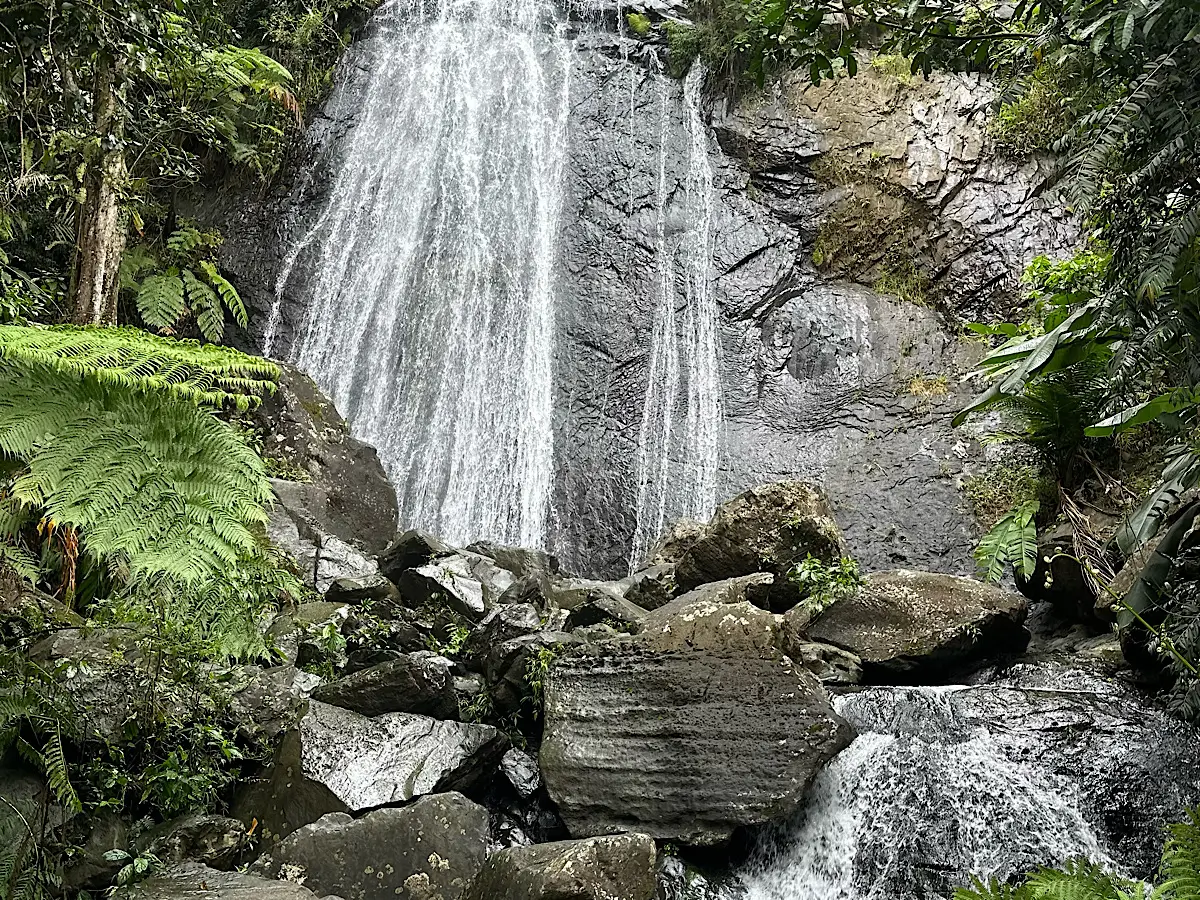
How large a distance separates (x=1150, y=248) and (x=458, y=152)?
35.8ft

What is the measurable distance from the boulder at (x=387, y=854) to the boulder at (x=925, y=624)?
284 cm

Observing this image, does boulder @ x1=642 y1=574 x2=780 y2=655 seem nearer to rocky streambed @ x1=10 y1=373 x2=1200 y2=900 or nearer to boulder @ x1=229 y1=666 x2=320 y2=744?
rocky streambed @ x1=10 y1=373 x2=1200 y2=900

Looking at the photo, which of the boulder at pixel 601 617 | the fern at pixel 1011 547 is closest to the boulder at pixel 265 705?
the boulder at pixel 601 617

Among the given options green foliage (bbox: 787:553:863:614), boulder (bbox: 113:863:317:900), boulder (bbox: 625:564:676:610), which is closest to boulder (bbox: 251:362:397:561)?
boulder (bbox: 625:564:676:610)

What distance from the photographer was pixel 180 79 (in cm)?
584

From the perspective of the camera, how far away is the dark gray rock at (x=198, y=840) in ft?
10.5

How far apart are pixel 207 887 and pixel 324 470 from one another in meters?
5.00

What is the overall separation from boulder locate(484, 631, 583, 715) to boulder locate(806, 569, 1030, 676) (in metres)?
1.88

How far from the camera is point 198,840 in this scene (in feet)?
10.9

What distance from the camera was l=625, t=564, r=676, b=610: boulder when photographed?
682 centimetres

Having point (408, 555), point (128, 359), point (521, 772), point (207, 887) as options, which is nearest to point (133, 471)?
point (128, 359)

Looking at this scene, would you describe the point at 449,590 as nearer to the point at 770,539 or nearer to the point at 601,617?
the point at 601,617

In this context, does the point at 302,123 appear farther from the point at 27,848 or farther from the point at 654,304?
the point at 27,848

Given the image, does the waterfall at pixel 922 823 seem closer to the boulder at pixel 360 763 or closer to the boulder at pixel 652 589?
the boulder at pixel 360 763
